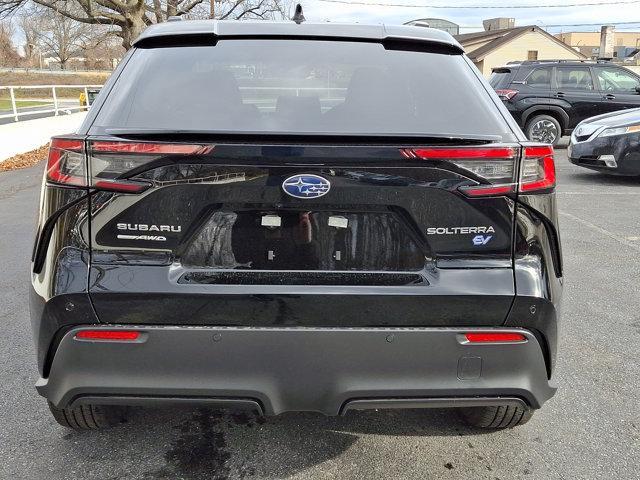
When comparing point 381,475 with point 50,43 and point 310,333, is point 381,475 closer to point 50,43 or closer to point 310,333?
point 310,333

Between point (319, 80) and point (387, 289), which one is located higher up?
point (319, 80)

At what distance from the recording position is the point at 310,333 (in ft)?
6.27

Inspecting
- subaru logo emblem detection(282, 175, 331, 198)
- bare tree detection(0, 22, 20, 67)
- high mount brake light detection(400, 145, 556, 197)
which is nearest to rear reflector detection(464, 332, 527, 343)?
high mount brake light detection(400, 145, 556, 197)

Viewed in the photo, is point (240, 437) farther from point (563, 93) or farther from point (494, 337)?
point (563, 93)

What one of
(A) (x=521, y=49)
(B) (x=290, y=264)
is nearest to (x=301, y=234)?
(B) (x=290, y=264)

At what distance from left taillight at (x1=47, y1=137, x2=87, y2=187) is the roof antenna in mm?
1178

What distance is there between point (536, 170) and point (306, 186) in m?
0.83

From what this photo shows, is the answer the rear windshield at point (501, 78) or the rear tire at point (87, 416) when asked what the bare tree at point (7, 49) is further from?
the rear tire at point (87, 416)

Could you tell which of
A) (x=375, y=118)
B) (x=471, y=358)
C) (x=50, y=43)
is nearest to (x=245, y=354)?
(x=471, y=358)

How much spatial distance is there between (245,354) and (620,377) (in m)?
2.33

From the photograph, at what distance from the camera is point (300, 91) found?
221cm

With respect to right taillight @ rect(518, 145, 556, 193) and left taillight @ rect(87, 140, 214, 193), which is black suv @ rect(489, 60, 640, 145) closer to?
right taillight @ rect(518, 145, 556, 193)

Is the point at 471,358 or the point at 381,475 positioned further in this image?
the point at 381,475

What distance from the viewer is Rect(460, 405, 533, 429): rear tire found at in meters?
2.41
